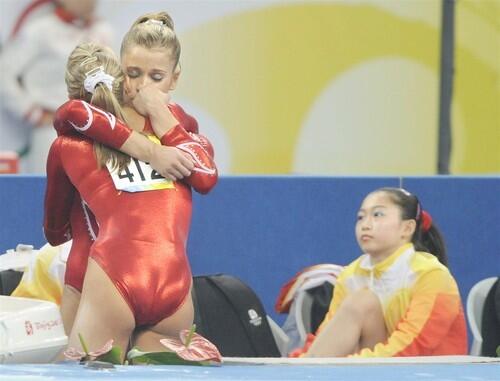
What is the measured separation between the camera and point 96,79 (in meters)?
3.63

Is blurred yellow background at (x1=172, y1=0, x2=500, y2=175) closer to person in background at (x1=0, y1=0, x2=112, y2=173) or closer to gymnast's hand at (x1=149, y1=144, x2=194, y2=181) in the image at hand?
person in background at (x1=0, y1=0, x2=112, y2=173)

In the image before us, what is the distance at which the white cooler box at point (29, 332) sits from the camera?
2771 millimetres

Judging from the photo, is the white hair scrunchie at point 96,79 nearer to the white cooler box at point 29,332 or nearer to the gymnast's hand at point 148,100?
the gymnast's hand at point 148,100

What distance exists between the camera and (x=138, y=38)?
12.0ft

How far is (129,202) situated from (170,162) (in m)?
0.14

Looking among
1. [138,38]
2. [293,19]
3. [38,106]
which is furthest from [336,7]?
[138,38]

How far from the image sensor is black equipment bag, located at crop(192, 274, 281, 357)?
16.2 feet

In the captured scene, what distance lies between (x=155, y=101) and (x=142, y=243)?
0.38 meters

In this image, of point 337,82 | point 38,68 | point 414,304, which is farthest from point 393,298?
point 38,68

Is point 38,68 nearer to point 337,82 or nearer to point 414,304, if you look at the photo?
point 337,82

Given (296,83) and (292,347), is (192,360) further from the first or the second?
(296,83)

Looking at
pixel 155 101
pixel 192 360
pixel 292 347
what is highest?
pixel 155 101

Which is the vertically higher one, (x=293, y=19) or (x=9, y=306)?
(x=293, y=19)

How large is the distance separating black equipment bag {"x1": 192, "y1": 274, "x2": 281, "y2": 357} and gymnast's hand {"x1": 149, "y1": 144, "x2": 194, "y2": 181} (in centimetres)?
142
